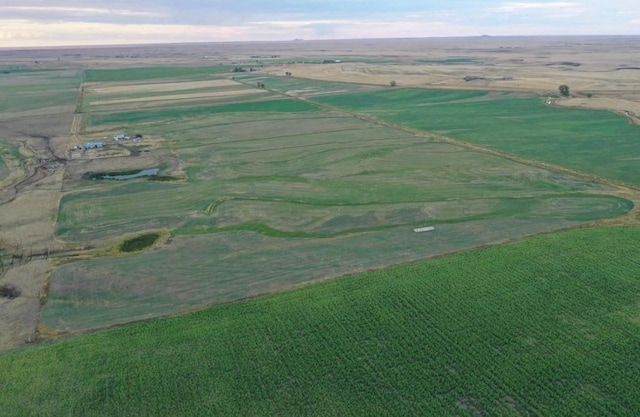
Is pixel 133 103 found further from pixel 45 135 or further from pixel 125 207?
pixel 125 207

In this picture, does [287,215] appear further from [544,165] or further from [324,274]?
[544,165]

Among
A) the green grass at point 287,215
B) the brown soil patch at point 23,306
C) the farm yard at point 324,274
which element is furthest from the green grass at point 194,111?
the brown soil patch at point 23,306

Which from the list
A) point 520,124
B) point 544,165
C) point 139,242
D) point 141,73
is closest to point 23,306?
point 139,242

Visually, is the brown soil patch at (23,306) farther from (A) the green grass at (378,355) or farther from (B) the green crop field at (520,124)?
(B) the green crop field at (520,124)

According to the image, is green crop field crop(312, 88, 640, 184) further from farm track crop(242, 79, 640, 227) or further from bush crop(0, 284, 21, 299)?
bush crop(0, 284, 21, 299)

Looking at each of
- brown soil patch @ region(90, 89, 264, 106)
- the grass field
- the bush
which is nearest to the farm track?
brown soil patch @ region(90, 89, 264, 106)
